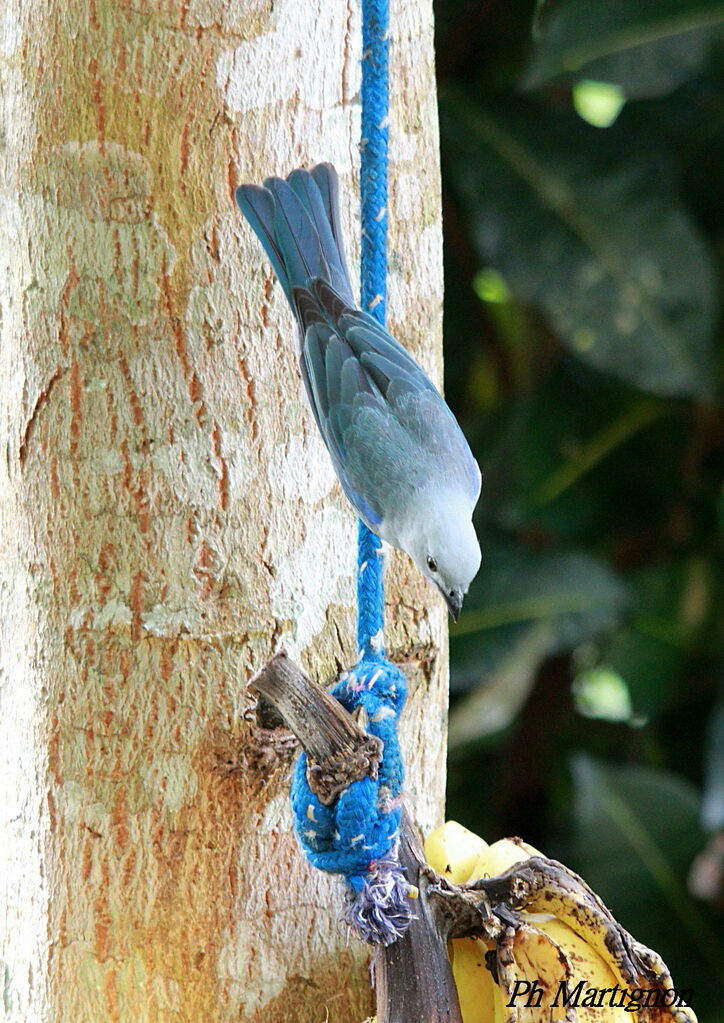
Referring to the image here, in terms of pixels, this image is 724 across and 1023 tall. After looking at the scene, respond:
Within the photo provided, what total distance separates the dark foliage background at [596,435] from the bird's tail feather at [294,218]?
115cm

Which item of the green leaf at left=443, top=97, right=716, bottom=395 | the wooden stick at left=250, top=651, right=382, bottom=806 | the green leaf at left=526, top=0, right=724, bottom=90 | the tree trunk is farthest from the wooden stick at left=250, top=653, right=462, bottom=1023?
the green leaf at left=526, top=0, right=724, bottom=90

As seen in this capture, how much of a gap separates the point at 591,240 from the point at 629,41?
0.37 metres

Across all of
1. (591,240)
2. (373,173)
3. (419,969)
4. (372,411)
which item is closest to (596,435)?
(591,240)

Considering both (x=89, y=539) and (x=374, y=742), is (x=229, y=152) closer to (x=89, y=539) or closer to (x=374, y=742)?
(x=89, y=539)

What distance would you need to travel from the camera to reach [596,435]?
2.47 metres

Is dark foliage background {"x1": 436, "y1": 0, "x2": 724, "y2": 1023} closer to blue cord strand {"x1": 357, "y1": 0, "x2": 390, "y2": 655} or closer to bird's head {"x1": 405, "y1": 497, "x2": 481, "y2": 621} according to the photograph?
bird's head {"x1": 405, "y1": 497, "x2": 481, "y2": 621}

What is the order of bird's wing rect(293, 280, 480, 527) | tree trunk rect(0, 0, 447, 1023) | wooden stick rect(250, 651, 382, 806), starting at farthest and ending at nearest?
bird's wing rect(293, 280, 480, 527)
tree trunk rect(0, 0, 447, 1023)
wooden stick rect(250, 651, 382, 806)

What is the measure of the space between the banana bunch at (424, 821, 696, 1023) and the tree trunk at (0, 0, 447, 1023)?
0.56ft

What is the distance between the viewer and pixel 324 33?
1102mm

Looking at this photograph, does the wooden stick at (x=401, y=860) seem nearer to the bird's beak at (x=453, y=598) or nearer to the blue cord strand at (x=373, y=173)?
the blue cord strand at (x=373, y=173)

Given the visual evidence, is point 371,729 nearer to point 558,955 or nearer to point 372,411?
point 558,955

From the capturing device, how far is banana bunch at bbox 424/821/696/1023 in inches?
38.6

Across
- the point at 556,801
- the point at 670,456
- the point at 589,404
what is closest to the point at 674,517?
the point at 670,456

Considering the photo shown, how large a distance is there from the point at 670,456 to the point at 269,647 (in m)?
1.65
